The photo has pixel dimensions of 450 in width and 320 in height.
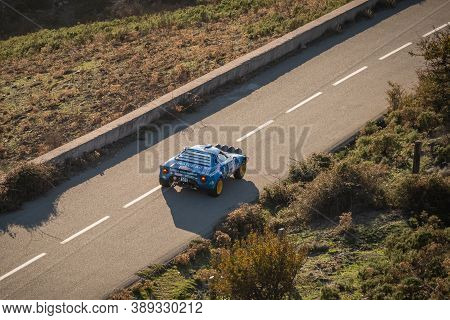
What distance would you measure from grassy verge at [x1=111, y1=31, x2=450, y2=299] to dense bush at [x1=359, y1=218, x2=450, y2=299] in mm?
24

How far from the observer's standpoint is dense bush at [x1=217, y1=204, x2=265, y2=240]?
22219 millimetres

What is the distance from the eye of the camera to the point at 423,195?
21.9 m

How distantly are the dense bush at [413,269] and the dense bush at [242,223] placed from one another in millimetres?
3585

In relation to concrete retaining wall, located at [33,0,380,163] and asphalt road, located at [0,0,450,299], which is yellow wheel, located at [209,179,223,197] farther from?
concrete retaining wall, located at [33,0,380,163]

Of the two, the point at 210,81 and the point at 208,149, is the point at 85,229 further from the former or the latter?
the point at 210,81

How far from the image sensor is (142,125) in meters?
27.9

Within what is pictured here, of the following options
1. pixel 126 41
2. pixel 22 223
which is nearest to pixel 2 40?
pixel 126 41

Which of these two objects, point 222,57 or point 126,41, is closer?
point 222,57

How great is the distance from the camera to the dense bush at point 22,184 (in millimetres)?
23656

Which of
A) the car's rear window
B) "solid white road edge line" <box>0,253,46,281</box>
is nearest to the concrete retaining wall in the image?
the car's rear window

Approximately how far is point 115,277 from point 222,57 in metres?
14.1

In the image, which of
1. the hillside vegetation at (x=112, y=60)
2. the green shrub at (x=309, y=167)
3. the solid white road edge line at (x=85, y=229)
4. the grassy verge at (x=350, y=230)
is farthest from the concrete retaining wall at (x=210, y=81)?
the grassy verge at (x=350, y=230)
